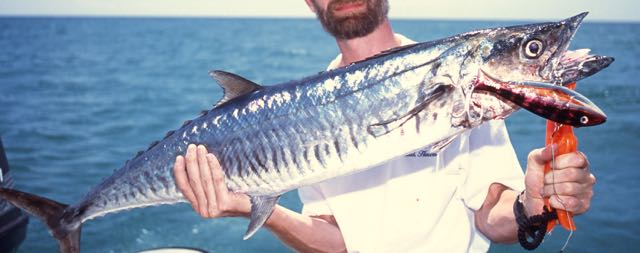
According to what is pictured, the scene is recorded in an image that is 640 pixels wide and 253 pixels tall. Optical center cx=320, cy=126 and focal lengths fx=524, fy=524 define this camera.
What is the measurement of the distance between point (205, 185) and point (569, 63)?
162cm

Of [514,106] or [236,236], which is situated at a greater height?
[514,106]

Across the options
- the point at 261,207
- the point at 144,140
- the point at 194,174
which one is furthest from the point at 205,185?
the point at 144,140

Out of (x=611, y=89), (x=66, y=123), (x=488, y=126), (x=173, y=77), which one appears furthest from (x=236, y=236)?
(x=173, y=77)

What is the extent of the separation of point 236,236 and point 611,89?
14296 millimetres

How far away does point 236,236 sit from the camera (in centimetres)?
622

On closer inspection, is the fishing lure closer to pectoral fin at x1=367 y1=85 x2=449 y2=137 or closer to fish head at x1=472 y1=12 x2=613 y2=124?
fish head at x1=472 y1=12 x2=613 y2=124

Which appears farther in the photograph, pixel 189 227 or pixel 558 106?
pixel 189 227

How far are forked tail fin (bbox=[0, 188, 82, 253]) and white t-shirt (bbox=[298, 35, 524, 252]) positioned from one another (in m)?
1.46

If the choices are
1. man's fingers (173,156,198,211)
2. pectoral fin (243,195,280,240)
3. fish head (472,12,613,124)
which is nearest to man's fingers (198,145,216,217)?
man's fingers (173,156,198,211)

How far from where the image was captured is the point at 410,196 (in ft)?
8.64

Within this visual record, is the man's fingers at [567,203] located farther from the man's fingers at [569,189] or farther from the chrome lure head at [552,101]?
the chrome lure head at [552,101]

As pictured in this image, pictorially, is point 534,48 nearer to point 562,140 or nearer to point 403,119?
point 562,140

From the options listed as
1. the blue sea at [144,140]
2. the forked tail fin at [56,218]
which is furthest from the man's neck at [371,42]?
the blue sea at [144,140]

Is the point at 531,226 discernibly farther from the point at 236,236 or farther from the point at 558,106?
the point at 236,236
